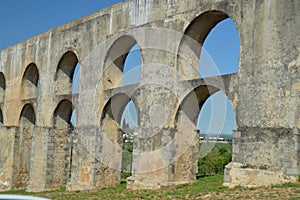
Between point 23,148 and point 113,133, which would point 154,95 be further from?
point 23,148

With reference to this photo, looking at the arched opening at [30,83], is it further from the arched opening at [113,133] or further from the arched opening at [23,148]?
A: the arched opening at [113,133]

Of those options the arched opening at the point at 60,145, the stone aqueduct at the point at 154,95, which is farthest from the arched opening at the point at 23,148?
the arched opening at the point at 60,145

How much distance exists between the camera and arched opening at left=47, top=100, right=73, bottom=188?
16203 mm

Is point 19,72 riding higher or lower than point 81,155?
higher

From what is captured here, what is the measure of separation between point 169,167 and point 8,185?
394 inches

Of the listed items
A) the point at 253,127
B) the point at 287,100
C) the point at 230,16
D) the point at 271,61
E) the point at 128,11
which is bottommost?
the point at 253,127

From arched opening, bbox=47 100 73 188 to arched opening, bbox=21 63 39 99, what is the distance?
3.17m

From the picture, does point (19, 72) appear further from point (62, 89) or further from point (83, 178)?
point (83, 178)

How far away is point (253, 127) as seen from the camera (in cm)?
950

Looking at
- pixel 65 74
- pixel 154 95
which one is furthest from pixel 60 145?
pixel 154 95

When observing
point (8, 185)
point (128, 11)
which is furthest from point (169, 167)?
point (8, 185)

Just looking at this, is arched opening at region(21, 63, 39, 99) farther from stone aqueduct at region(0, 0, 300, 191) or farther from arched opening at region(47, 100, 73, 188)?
arched opening at region(47, 100, 73, 188)

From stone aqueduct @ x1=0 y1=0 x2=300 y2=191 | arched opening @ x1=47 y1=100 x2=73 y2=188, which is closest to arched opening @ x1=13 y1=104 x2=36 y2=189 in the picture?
stone aqueduct @ x1=0 y1=0 x2=300 y2=191

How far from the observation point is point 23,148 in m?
18.8
